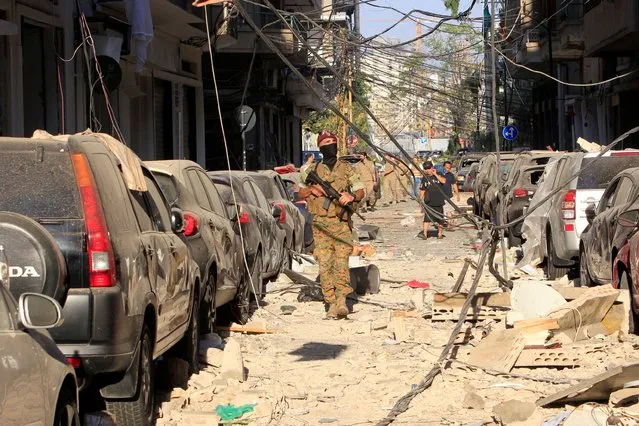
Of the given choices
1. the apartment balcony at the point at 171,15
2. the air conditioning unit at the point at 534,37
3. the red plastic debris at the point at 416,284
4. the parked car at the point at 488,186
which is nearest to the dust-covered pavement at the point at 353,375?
the red plastic debris at the point at 416,284

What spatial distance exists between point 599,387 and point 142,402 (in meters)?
2.74

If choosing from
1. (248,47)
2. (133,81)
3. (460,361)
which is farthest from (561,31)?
(460,361)

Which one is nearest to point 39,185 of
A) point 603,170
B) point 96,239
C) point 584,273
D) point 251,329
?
point 96,239

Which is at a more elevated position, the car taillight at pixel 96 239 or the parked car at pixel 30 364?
the car taillight at pixel 96 239

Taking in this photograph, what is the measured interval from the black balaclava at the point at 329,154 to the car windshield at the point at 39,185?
5.85 meters

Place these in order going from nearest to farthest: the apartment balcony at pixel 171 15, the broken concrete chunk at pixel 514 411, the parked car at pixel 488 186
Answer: the broken concrete chunk at pixel 514 411 < the apartment balcony at pixel 171 15 < the parked car at pixel 488 186

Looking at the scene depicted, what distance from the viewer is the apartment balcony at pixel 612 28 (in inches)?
990

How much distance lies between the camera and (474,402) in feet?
26.0

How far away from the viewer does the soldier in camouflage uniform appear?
40.5 feet

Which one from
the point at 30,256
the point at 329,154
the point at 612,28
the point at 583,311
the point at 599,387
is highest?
the point at 612,28

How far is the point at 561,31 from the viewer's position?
39656mm

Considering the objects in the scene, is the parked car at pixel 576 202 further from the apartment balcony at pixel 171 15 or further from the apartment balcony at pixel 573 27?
the apartment balcony at pixel 573 27

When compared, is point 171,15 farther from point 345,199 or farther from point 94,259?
point 94,259

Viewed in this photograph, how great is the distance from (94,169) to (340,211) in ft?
19.0
